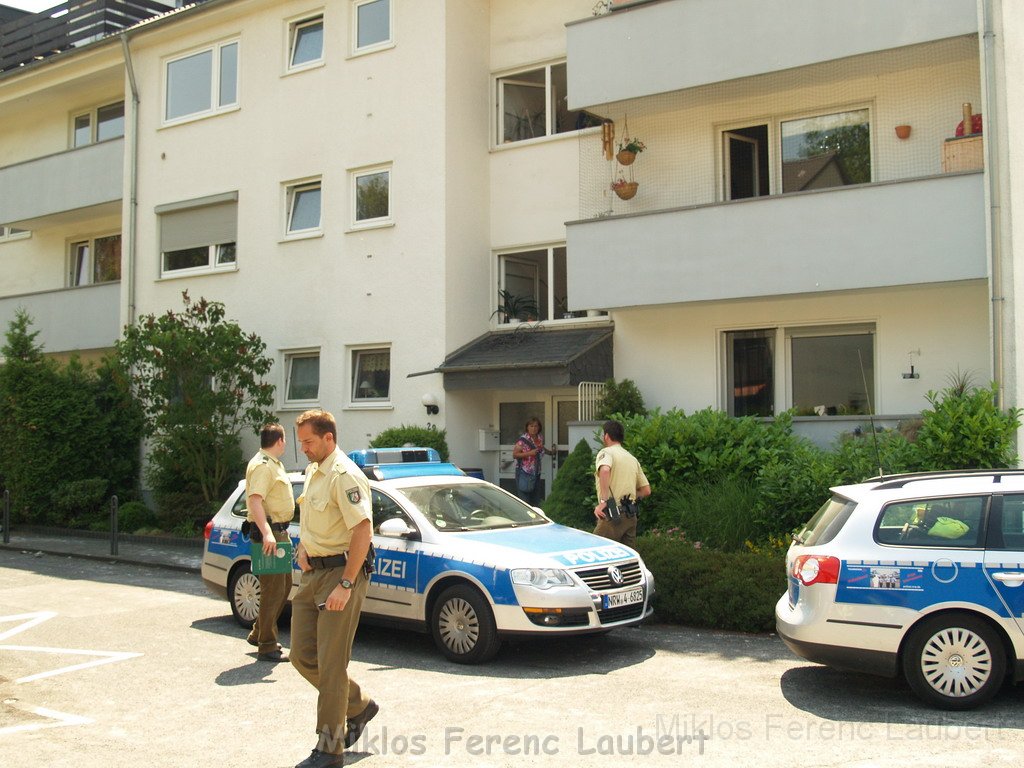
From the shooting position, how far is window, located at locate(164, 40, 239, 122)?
67.7ft

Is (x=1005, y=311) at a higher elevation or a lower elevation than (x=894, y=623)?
higher

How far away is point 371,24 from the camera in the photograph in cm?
1870

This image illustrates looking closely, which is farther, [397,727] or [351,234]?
[351,234]

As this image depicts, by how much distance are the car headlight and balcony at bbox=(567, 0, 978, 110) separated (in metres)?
A: 8.24

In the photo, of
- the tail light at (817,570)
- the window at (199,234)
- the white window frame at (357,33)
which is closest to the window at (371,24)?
the white window frame at (357,33)

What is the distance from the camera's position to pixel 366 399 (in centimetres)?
1839

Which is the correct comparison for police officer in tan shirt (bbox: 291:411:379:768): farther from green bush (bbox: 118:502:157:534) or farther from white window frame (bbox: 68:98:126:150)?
white window frame (bbox: 68:98:126:150)

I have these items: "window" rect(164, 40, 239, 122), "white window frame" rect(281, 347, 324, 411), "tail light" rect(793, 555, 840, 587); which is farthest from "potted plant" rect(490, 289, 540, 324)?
"tail light" rect(793, 555, 840, 587)

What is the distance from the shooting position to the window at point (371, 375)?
59.7ft

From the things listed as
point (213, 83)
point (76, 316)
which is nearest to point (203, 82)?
point (213, 83)

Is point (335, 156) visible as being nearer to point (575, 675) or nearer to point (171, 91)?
point (171, 91)

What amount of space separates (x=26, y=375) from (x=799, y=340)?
1348 centimetres

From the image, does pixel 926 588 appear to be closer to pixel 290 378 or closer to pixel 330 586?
pixel 330 586

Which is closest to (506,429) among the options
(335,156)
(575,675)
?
(335,156)
